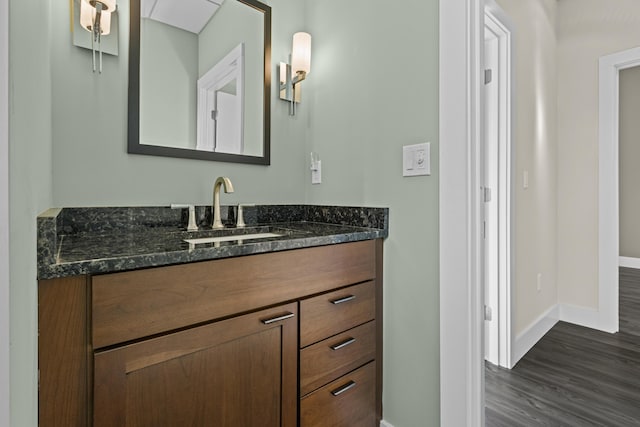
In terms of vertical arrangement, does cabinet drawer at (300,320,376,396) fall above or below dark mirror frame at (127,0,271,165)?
below

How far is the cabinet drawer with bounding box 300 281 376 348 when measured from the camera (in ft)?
3.61

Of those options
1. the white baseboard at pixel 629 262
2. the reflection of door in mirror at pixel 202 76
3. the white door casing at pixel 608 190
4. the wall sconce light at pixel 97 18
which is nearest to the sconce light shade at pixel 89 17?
the wall sconce light at pixel 97 18

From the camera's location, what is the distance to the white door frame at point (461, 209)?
1119mm

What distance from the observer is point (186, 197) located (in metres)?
1.42

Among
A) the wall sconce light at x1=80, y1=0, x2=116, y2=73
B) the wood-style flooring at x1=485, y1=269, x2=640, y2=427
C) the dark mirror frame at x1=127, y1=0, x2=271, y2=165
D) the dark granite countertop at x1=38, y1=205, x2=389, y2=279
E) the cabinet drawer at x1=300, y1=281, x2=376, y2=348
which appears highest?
the wall sconce light at x1=80, y1=0, x2=116, y2=73

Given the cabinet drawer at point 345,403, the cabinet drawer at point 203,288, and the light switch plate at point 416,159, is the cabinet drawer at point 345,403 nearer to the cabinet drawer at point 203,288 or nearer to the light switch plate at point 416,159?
the cabinet drawer at point 203,288

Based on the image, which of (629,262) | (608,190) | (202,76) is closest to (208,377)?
(202,76)

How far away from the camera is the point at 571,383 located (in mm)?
1739

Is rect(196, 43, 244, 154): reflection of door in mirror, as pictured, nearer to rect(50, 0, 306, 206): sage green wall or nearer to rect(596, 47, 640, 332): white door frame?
rect(50, 0, 306, 206): sage green wall

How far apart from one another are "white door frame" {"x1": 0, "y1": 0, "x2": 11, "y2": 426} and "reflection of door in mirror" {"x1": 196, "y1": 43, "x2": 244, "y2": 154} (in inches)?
41.7

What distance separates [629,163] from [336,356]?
5.51m

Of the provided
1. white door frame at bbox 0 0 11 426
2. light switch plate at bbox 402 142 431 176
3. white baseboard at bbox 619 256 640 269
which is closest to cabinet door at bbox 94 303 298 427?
white door frame at bbox 0 0 11 426

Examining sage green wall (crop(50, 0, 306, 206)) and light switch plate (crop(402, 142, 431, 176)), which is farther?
light switch plate (crop(402, 142, 431, 176))

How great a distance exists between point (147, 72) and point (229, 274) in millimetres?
960
